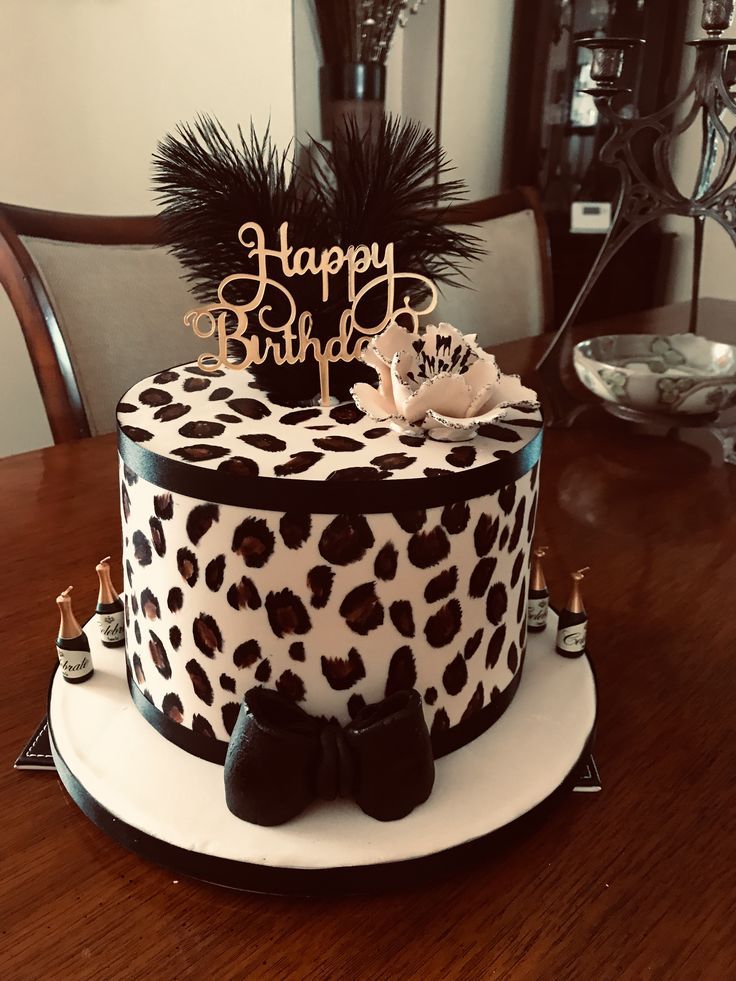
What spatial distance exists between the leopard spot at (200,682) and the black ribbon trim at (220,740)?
32 millimetres

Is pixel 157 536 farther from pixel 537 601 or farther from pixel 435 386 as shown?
pixel 537 601

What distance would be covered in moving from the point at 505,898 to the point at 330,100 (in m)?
2.61

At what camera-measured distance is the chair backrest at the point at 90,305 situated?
1314mm

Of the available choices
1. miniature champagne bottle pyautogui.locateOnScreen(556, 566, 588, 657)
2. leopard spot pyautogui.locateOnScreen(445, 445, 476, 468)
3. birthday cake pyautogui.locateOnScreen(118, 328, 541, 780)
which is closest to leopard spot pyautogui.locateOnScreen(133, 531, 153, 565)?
birthday cake pyautogui.locateOnScreen(118, 328, 541, 780)

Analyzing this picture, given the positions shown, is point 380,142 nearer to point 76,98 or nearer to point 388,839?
point 388,839

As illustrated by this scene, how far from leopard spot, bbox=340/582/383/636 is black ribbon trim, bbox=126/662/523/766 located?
0.11 meters

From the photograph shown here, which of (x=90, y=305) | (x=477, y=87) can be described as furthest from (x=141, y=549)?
(x=477, y=87)

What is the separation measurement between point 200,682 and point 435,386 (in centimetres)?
26

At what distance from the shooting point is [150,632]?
2.00ft

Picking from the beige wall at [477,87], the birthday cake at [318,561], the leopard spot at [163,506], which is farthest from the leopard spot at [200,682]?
the beige wall at [477,87]

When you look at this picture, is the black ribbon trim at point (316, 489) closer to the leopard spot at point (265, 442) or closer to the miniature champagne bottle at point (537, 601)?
the leopard spot at point (265, 442)

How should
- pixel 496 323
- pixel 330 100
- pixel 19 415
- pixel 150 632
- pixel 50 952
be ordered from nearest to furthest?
1. pixel 50 952
2. pixel 150 632
3. pixel 496 323
4. pixel 19 415
5. pixel 330 100

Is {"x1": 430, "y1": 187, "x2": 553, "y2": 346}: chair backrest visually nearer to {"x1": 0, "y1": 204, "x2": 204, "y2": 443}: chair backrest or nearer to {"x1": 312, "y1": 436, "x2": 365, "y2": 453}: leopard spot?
{"x1": 0, "y1": 204, "x2": 204, "y2": 443}: chair backrest

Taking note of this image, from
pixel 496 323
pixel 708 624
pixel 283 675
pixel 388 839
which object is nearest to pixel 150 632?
pixel 283 675
